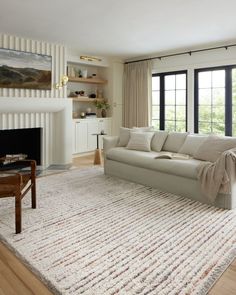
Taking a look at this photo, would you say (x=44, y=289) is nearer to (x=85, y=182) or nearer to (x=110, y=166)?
(x=85, y=182)

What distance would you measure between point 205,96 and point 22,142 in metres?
3.99

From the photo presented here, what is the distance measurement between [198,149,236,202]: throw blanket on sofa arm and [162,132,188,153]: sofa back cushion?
1.15 m

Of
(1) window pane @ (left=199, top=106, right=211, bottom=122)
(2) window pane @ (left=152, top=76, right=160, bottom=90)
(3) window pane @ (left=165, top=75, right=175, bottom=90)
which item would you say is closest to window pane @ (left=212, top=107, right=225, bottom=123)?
(1) window pane @ (left=199, top=106, right=211, bottom=122)

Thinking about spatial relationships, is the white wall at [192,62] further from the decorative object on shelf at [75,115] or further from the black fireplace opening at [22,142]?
the black fireplace opening at [22,142]

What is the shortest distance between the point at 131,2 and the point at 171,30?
139 centimetres

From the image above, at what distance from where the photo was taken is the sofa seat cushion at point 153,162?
138 inches

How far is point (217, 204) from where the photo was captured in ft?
10.9

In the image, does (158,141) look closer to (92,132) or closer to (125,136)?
(125,136)

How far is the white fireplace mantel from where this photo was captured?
4.89 metres

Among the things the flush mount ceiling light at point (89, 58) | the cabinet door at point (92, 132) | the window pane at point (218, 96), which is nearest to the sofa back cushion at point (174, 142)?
the window pane at point (218, 96)

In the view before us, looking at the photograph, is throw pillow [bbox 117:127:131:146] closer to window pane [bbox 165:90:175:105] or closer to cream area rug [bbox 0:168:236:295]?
cream area rug [bbox 0:168:236:295]

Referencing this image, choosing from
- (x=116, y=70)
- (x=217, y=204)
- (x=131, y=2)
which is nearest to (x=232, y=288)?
(x=217, y=204)

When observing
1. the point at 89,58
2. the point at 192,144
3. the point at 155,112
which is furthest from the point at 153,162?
the point at 89,58

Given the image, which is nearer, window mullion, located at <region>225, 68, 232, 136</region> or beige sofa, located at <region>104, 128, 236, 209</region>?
beige sofa, located at <region>104, 128, 236, 209</region>
